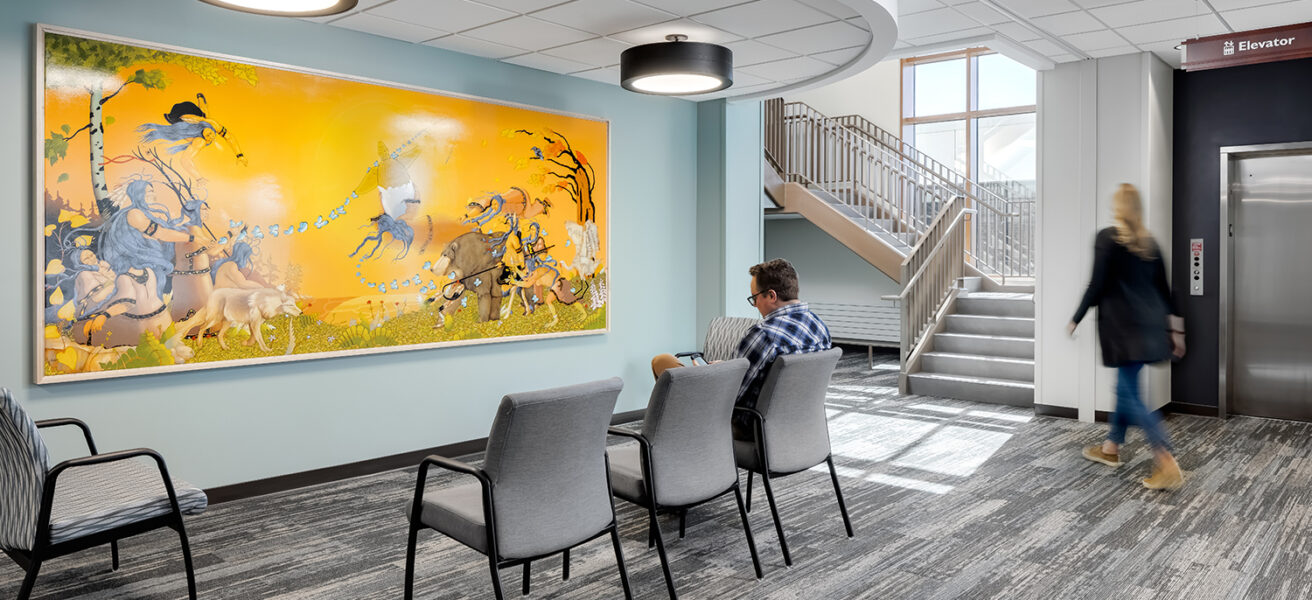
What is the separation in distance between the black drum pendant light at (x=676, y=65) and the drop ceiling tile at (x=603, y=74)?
2.29 ft

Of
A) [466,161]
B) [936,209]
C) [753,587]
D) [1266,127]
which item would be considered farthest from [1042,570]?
[936,209]

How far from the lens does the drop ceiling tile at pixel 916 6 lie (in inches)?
189

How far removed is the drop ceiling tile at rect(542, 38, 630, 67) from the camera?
16.8ft

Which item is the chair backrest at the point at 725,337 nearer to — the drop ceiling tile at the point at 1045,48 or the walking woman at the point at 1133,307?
the walking woman at the point at 1133,307

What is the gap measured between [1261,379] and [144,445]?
7.66m

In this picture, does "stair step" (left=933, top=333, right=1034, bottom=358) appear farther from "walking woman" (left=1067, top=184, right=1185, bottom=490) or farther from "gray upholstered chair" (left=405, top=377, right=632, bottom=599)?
"gray upholstered chair" (left=405, top=377, right=632, bottom=599)

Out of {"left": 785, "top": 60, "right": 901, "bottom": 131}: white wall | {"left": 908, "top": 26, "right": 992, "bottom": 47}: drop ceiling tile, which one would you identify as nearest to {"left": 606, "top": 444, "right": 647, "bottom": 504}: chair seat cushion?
{"left": 908, "top": 26, "right": 992, "bottom": 47}: drop ceiling tile

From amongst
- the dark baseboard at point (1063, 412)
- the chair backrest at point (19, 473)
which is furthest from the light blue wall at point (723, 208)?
the chair backrest at point (19, 473)

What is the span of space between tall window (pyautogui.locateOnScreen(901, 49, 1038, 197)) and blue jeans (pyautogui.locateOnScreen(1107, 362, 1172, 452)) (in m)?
7.48

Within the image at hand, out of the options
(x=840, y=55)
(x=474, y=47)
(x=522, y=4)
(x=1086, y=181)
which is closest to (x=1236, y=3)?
(x=1086, y=181)

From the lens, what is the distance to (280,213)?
450 centimetres

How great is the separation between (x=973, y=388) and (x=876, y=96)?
6.83 meters

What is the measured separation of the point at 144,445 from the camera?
4062 mm

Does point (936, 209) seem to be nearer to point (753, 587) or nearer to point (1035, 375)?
point (1035, 375)
